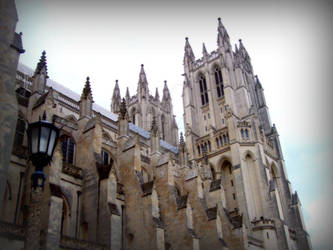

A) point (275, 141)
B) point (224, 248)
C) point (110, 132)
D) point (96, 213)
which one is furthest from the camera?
point (275, 141)

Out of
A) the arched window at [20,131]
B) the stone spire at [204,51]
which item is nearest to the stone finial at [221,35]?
the stone spire at [204,51]

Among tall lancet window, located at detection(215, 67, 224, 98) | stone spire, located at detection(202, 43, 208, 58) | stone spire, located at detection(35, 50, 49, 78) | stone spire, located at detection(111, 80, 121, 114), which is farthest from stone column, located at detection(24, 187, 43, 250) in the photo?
stone spire, located at detection(111, 80, 121, 114)

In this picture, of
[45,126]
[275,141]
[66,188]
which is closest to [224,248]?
[66,188]

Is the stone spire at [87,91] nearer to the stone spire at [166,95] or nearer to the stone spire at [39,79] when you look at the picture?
the stone spire at [39,79]

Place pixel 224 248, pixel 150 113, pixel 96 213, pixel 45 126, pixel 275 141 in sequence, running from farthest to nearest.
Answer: pixel 150 113 → pixel 275 141 → pixel 224 248 → pixel 96 213 → pixel 45 126

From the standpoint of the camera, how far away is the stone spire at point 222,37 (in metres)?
53.4

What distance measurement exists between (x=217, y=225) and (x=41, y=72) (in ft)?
59.2

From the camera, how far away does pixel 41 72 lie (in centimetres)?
2539

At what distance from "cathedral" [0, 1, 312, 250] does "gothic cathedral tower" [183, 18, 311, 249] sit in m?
0.14

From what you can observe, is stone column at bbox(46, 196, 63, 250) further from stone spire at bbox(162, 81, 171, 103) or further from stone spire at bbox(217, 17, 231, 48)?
stone spire at bbox(162, 81, 171, 103)

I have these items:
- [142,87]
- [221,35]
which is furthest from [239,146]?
[142,87]

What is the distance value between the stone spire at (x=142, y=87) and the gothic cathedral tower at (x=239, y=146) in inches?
409

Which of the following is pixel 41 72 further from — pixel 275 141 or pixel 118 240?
pixel 275 141

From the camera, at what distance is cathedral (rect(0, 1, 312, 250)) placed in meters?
16.1
